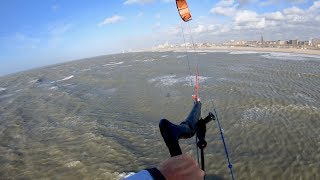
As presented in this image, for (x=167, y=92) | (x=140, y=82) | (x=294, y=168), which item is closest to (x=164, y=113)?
(x=167, y=92)

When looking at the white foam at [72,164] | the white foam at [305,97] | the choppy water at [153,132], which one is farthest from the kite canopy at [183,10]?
the white foam at [305,97]

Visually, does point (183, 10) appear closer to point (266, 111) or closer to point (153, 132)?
point (153, 132)

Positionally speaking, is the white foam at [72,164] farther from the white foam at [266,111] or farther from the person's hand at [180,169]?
the person's hand at [180,169]

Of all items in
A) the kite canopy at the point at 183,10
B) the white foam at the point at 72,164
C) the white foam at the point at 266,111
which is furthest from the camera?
the white foam at the point at 266,111

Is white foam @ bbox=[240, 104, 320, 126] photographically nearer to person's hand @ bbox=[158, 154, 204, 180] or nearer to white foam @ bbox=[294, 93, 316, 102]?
white foam @ bbox=[294, 93, 316, 102]

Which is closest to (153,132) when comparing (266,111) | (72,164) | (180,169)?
(72,164)

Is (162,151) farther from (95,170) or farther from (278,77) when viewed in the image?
(278,77)
